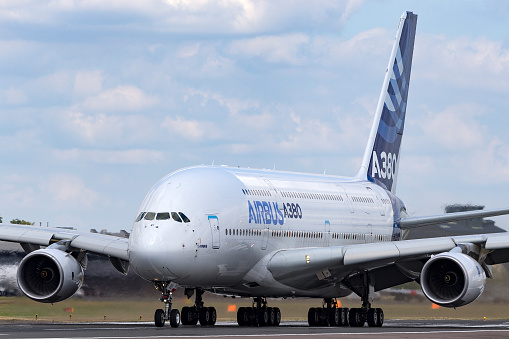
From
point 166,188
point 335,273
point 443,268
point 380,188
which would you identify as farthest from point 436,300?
point 380,188

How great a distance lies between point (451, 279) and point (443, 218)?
27.2 feet

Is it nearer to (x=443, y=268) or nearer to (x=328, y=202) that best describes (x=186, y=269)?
(x=443, y=268)

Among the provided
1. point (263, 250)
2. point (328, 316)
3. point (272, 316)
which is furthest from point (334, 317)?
point (263, 250)

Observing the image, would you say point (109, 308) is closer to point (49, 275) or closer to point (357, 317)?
point (49, 275)

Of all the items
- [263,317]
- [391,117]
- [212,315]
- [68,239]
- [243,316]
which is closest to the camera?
[212,315]

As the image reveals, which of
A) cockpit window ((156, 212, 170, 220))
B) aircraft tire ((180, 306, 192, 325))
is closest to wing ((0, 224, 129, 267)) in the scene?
aircraft tire ((180, 306, 192, 325))

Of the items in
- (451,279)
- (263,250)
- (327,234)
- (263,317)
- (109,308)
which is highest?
(327,234)

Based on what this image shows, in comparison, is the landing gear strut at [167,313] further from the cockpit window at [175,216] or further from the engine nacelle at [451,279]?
the engine nacelle at [451,279]

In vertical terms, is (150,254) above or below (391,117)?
below

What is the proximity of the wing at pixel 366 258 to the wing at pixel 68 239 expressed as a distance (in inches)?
175

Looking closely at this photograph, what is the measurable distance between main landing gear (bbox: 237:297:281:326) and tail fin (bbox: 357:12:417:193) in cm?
1065

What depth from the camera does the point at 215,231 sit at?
3012 cm

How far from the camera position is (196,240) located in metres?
29.2

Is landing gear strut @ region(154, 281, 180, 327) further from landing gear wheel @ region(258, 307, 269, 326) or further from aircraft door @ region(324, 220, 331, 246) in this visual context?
aircraft door @ region(324, 220, 331, 246)
